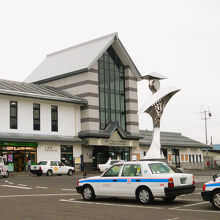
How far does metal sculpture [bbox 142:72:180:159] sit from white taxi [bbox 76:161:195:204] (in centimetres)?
1985

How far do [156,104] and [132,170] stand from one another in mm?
21180

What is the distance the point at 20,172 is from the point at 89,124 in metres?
10.1

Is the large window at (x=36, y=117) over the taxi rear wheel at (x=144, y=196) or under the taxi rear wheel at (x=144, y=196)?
over

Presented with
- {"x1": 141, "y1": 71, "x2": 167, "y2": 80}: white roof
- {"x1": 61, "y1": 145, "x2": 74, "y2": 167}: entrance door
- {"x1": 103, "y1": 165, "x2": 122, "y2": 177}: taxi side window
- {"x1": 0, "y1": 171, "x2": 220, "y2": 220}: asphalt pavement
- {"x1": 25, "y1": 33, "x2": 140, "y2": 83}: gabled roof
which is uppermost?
{"x1": 25, "y1": 33, "x2": 140, "y2": 83}: gabled roof

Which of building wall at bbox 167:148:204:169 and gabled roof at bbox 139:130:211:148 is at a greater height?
gabled roof at bbox 139:130:211:148

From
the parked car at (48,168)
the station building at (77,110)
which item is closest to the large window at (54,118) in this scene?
the station building at (77,110)

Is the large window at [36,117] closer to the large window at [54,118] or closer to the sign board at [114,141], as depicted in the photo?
the large window at [54,118]

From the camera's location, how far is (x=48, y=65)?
187 feet

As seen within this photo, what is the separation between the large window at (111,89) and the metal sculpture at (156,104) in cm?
1419

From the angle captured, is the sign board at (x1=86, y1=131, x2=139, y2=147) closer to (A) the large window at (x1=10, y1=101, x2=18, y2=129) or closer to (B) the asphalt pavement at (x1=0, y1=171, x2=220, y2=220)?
(A) the large window at (x1=10, y1=101, x2=18, y2=129)

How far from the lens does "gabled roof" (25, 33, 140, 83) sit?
48812 mm

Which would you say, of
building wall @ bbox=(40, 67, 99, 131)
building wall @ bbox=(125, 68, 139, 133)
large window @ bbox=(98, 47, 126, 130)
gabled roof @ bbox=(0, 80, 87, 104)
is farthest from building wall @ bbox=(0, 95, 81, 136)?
building wall @ bbox=(125, 68, 139, 133)

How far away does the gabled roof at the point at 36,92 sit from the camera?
41.1 meters

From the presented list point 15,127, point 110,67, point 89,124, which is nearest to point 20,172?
point 15,127
